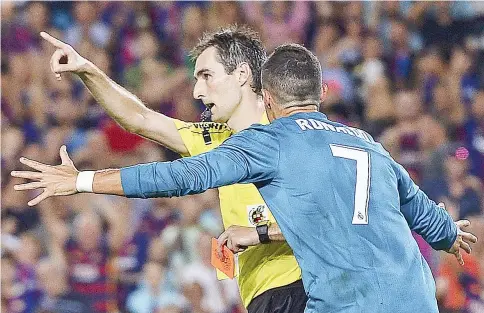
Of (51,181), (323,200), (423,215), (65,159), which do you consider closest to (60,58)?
(65,159)

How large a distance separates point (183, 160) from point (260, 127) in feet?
1.07

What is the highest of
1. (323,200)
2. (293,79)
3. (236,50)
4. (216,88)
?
(236,50)

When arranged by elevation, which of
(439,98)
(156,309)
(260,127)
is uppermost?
(439,98)

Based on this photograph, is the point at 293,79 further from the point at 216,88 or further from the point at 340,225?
the point at 216,88

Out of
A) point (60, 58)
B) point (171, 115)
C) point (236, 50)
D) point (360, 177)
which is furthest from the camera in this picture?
point (171, 115)

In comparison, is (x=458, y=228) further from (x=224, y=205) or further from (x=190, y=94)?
(x=190, y=94)

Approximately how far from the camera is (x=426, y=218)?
386cm

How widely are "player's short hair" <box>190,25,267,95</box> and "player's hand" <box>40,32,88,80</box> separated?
60 centimetres

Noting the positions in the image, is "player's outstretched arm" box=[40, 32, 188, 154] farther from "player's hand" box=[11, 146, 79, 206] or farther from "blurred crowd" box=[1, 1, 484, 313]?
"blurred crowd" box=[1, 1, 484, 313]

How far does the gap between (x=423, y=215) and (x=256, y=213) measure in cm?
84

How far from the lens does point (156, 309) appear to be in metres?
7.97

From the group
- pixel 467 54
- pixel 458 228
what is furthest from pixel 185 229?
pixel 458 228

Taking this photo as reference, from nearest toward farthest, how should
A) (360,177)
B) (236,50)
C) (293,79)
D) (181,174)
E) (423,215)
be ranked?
(181,174) → (360,177) → (293,79) → (423,215) → (236,50)

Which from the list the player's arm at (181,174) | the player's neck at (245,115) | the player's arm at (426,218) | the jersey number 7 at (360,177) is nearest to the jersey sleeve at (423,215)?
the player's arm at (426,218)
